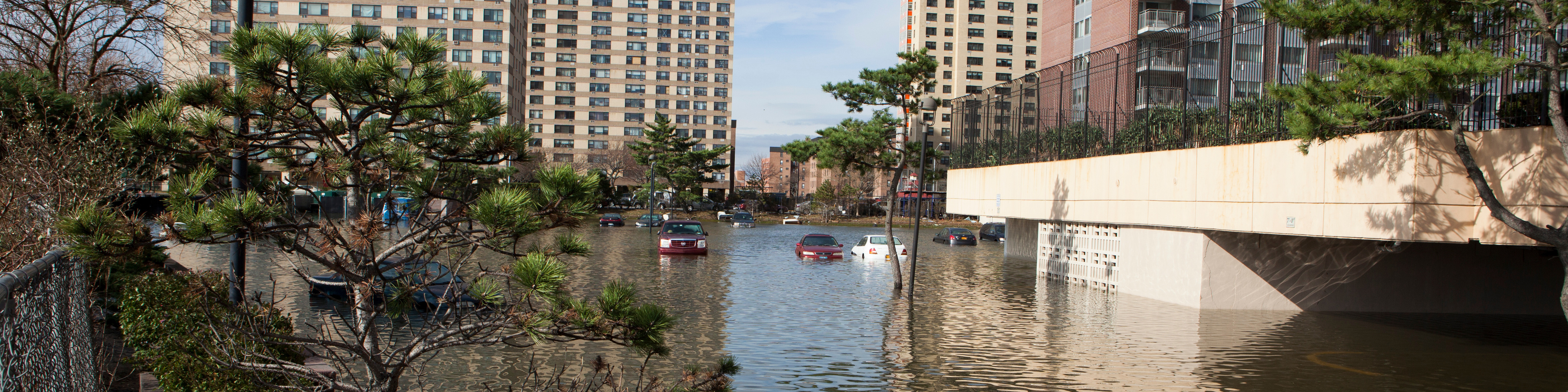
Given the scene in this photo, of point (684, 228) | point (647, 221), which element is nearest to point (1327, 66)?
point (684, 228)

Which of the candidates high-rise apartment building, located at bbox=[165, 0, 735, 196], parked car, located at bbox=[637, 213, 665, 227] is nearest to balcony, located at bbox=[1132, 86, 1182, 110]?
parked car, located at bbox=[637, 213, 665, 227]

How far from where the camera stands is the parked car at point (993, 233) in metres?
52.1

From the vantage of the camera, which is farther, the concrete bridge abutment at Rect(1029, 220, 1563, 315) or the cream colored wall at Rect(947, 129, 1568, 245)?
the concrete bridge abutment at Rect(1029, 220, 1563, 315)

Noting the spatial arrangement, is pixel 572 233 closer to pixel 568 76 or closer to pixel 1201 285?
pixel 1201 285

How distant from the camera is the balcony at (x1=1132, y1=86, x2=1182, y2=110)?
19.5 metres

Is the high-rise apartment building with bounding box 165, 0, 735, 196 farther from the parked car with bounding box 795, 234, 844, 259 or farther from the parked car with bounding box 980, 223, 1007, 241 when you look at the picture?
the parked car with bounding box 795, 234, 844, 259

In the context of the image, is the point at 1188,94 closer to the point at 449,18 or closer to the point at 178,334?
the point at 178,334

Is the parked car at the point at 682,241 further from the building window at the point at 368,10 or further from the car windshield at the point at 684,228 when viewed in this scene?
the building window at the point at 368,10

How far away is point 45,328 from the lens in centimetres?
461

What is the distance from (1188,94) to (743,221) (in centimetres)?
5330

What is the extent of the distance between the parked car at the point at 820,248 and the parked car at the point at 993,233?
1863 cm

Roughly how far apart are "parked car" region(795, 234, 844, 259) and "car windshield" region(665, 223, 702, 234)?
3768 millimetres

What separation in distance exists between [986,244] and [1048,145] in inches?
1022

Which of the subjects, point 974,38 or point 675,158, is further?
point 974,38
